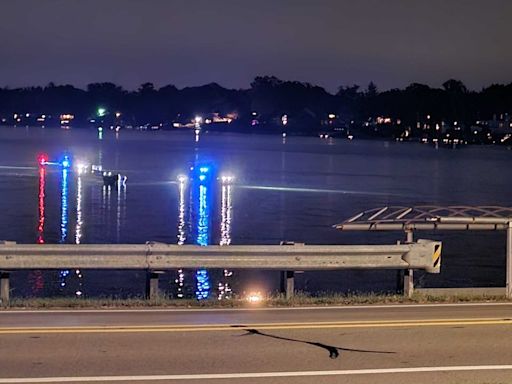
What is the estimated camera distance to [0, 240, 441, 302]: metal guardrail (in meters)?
13.4

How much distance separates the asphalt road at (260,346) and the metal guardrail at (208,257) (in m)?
0.96

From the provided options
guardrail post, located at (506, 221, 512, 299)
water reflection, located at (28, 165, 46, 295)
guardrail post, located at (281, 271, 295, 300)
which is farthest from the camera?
water reflection, located at (28, 165, 46, 295)

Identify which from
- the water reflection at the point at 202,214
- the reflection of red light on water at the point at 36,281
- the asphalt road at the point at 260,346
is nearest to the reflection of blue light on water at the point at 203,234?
the water reflection at the point at 202,214

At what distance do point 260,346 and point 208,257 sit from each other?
11.9ft

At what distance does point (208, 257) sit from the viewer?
13.7 meters

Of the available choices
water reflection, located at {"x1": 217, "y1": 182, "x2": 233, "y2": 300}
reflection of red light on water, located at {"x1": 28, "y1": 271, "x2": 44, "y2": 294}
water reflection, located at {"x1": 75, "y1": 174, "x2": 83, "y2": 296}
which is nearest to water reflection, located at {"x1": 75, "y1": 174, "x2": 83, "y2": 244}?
water reflection, located at {"x1": 75, "y1": 174, "x2": 83, "y2": 296}

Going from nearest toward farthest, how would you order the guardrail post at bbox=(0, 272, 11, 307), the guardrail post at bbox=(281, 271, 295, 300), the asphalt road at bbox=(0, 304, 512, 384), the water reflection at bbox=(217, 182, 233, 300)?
the asphalt road at bbox=(0, 304, 512, 384)
the guardrail post at bbox=(0, 272, 11, 307)
the guardrail post at bbox=(281, 271, 295, 300)
the water reflection at bbox=(217, 182, 233, 300)

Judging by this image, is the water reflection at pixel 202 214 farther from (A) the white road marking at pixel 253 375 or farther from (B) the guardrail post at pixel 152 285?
(A) the white road marking at pixel 253 375

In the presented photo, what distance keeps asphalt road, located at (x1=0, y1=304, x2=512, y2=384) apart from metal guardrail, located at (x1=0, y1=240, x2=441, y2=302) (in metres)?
0.96

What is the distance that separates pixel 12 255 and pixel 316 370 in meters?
5.83

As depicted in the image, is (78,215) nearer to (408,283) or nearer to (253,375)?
(408,283)

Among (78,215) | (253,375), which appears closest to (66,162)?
(78,215)

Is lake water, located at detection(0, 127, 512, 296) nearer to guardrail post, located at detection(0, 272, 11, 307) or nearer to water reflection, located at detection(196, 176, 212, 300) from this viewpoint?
water reflection, located at detection(196, 176, 212, 300)

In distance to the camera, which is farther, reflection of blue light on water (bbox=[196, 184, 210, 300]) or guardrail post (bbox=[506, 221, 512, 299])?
reflection of blue light on water (bbox=[196, 184, 210, 300])
